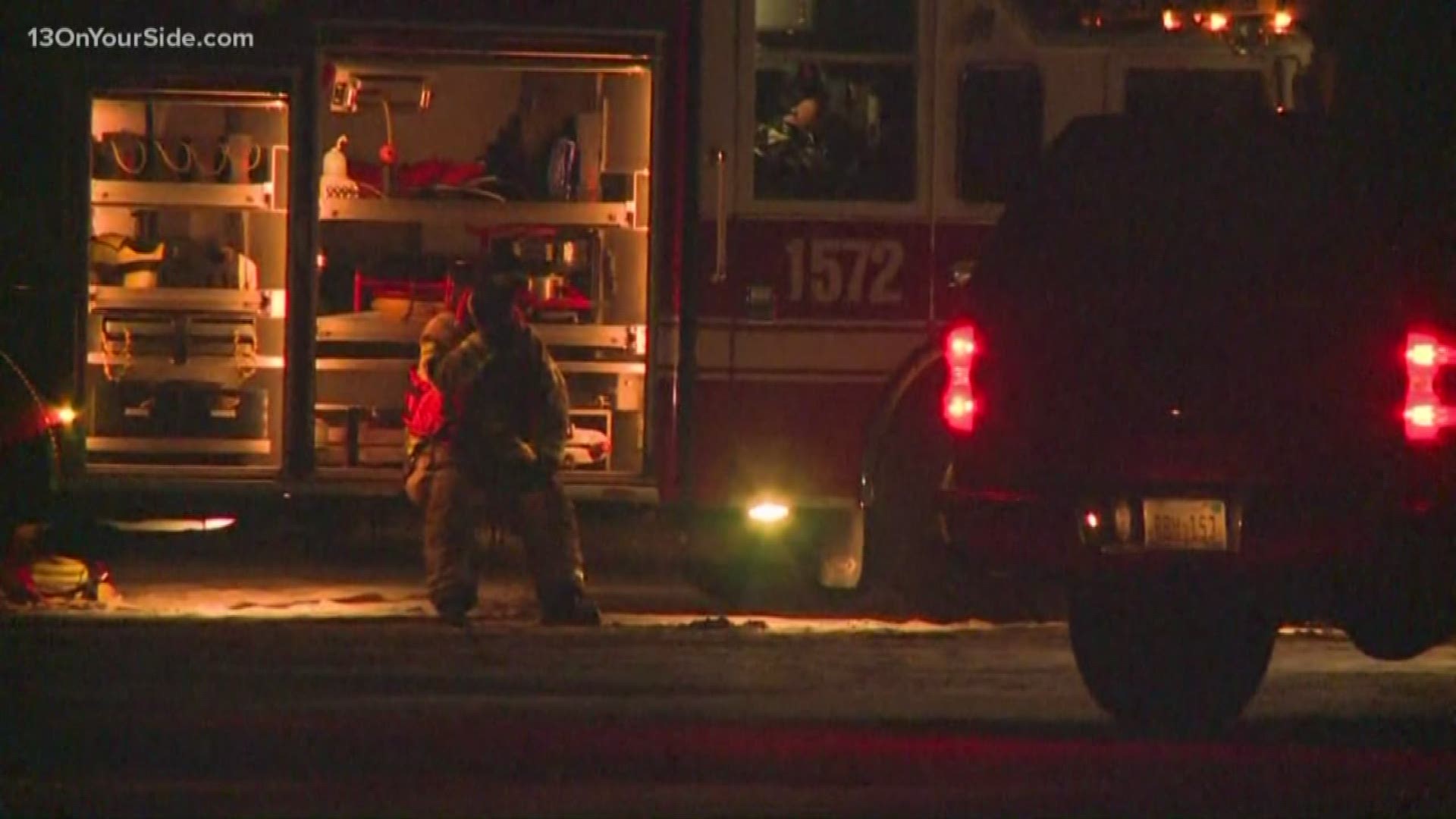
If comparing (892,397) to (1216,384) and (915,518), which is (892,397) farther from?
(1216,384)

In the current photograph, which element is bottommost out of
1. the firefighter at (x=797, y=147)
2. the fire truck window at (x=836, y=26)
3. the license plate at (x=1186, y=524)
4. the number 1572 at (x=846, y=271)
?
the license plate at (x=1186, y=524)

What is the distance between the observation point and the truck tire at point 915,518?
14.7 m

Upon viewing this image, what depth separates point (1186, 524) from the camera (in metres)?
10.4

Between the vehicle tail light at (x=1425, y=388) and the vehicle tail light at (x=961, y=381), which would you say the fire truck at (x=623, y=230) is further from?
the vehicle tail light at (x=1425, y=388)

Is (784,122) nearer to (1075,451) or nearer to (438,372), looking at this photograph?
(438,372)

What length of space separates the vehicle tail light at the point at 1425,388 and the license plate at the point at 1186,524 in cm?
63

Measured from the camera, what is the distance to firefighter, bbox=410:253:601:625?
1457 cm

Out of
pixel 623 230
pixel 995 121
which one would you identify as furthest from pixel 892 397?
pixel 623 230

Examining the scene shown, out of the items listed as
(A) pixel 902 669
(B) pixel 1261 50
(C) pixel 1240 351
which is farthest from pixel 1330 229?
(B) pixel 1261 50

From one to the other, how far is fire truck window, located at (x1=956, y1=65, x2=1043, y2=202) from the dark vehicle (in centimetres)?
358

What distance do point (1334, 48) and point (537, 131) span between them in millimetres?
3935

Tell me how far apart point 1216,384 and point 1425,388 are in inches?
25.0

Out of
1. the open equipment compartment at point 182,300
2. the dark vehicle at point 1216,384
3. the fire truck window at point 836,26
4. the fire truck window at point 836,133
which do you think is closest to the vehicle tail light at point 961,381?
the dark vehicle at point 1216,384

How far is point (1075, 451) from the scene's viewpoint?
1059cm
